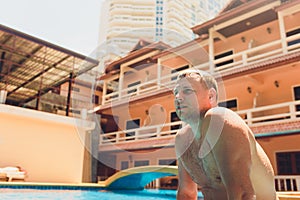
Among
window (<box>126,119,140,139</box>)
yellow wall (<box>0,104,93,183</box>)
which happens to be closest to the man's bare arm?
yellow wall (<box>0,104,93,183</box>)

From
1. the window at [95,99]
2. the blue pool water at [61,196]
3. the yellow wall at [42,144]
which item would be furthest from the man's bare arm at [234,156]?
the window at [95,99]

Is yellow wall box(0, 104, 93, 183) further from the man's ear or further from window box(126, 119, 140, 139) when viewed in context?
the man's ear

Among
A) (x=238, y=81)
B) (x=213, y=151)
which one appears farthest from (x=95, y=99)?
(x=213, y=151)

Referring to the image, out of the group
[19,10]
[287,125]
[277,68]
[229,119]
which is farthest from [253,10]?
[229,119]

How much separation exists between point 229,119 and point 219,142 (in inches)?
3.8

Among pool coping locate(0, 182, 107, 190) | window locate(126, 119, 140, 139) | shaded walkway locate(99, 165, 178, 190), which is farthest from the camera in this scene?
window locate(126, 119, 140, 139)

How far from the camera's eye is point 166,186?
1340cm

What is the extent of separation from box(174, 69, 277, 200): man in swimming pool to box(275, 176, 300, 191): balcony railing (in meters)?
8.71

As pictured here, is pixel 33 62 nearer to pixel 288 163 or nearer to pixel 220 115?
pixel 288 163

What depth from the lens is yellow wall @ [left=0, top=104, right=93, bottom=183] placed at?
12.0 meters

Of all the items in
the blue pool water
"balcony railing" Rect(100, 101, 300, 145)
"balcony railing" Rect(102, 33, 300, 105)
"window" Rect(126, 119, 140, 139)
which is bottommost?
the blue pool water

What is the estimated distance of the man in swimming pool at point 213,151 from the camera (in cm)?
98

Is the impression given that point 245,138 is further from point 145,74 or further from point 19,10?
point 145,74

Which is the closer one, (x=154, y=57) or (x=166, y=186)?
(x=166, y=186)
